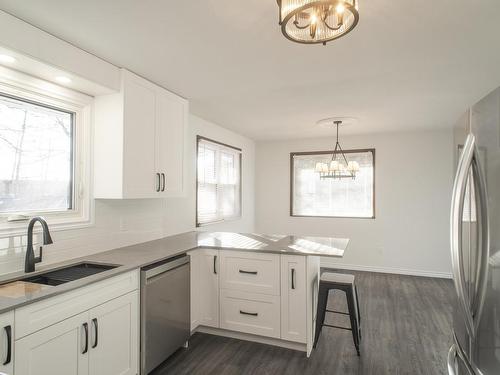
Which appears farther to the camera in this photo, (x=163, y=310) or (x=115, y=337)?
(x=163, y=310)

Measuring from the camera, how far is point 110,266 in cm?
215

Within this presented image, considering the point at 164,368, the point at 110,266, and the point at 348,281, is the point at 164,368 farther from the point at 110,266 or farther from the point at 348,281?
the point at 348,281

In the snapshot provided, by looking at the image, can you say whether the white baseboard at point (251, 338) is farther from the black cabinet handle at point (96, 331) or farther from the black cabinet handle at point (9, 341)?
the black cabinet handle at point (9, 341)

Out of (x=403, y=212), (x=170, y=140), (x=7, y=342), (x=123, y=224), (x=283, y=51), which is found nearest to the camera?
(x=7, y=342)

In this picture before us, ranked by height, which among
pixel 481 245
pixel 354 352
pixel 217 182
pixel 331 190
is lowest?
pixel 354 352

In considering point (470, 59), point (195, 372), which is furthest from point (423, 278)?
point (195, 372)

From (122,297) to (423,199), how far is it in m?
4.83

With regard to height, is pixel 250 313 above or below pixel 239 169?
below

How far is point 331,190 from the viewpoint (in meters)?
5.65

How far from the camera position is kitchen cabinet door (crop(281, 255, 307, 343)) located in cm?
256

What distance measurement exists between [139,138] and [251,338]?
2.07 m

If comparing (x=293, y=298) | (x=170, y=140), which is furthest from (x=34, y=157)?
(x=293, y=298)

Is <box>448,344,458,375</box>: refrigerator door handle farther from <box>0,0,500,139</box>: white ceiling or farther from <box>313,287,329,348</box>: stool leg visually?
<box>0,0,500,139</box>: white ceiling

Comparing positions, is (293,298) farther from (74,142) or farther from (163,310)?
(74,142)
